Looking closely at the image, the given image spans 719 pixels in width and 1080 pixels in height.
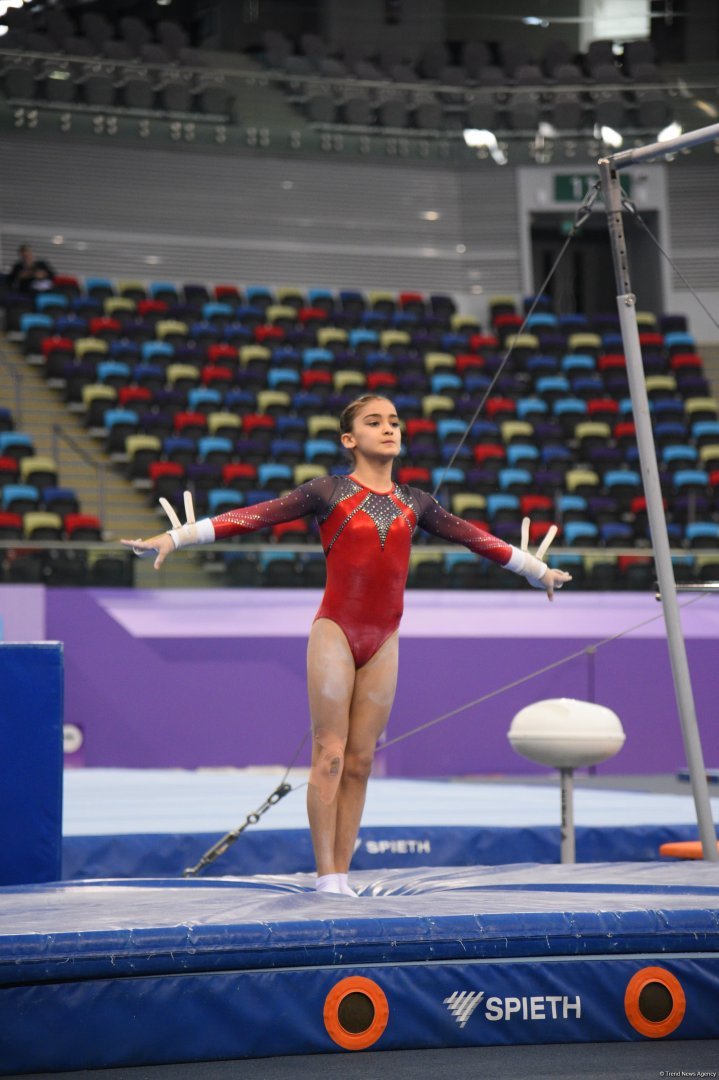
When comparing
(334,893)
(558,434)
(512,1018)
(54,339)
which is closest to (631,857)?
(334,893)

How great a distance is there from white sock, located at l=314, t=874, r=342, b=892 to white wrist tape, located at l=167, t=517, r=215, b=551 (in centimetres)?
105

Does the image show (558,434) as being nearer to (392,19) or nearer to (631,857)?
(392,19)

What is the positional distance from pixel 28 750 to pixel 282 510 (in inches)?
40.8

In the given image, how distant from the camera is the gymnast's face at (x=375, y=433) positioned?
13.9ft

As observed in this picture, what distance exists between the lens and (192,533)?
4129mm

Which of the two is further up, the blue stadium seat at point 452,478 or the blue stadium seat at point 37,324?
the blue stadium seat at point 37,324

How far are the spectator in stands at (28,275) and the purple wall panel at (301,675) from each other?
7.16m

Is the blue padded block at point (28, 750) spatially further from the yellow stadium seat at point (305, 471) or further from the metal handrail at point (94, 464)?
the yellow stadium seat at point (305, 471)

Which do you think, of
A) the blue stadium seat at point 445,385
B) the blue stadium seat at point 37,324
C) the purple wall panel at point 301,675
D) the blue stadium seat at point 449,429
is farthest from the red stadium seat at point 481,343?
the purple wall panel at point 301,675

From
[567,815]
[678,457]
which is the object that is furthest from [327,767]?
[678,457]

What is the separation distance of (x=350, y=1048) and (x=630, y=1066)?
24.6 inches

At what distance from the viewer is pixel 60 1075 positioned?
2969 millimetres

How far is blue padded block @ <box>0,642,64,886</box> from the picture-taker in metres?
4.05

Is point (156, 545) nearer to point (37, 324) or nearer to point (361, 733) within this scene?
point (361, 733)
